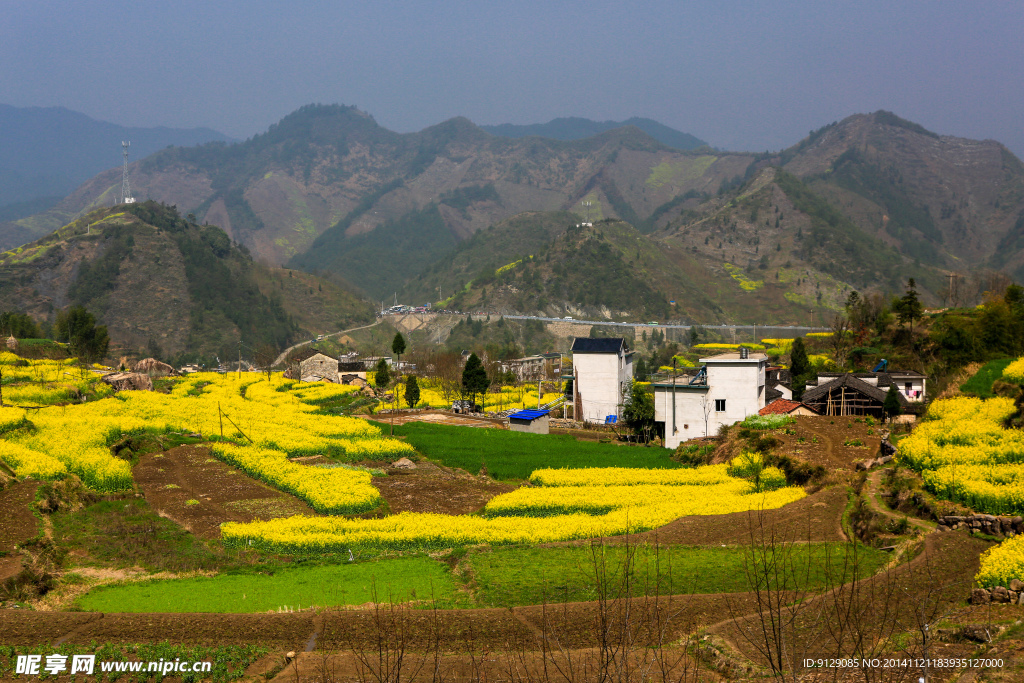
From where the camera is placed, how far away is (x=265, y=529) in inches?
949

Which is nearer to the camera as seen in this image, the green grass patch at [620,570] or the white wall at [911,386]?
the green grass patch at [620,570]

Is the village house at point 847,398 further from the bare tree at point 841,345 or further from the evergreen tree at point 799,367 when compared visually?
the bare tree at point 841,345

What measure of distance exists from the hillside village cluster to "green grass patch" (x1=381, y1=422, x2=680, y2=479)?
391 cm

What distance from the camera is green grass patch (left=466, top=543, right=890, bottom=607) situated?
17312mm

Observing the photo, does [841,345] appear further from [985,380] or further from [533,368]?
[985,380]

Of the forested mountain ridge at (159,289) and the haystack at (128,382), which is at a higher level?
the forested mountain ridge at (159,289)

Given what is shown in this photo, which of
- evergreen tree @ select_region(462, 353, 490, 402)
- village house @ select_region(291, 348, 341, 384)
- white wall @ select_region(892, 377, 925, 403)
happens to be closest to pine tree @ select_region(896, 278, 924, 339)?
white wall @ select_region(892, 377, 925, 403)

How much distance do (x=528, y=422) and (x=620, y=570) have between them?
32.5 m

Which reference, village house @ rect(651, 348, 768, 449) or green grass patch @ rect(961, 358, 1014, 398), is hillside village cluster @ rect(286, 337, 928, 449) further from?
green grass patch @ rect(961, 358, 1014, 398)

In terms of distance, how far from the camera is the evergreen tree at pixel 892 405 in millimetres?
43000

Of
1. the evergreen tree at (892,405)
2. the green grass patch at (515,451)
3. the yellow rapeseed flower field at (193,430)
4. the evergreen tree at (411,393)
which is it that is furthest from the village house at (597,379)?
the yellow rapeseed flower field at (193,430)

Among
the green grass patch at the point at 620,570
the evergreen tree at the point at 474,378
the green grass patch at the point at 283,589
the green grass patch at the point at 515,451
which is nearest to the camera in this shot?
the green grass patch at the point at 283,589

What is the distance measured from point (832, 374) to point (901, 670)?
47.9m

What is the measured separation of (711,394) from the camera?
46469 mm
